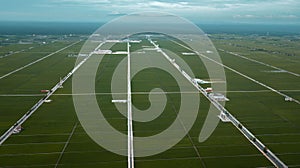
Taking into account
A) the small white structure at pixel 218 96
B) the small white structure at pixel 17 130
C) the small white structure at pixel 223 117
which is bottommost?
the small white structure at pixel 17 130

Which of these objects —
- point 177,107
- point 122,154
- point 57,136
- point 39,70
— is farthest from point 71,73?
point 122,154

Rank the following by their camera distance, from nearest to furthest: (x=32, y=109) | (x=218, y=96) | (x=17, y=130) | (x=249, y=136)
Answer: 1. (x=249, y=136)
2. (x=17, y=130)
3. (x=32, y=109)
4. (x=218, y=96)

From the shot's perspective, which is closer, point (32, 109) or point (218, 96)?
point (32, 109)

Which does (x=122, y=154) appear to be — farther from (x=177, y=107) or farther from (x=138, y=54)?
(x=138, y=54)

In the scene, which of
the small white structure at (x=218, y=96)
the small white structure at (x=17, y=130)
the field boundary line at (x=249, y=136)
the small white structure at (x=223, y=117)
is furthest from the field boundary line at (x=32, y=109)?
the small white structure at (x=218, y=96)

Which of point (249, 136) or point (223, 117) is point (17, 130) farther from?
point (249, 136)

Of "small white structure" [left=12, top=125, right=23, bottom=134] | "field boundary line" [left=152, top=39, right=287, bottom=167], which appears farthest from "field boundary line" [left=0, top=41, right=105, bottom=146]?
"field boundary line" [left=152, top=39, right=287, bottom=167]

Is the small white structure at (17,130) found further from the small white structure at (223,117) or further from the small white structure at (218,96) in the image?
the small white structure at (218,96)

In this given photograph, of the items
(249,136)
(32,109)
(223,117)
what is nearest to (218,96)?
(223,117)

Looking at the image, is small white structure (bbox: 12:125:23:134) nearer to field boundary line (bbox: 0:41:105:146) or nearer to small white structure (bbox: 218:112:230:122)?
field boundary line (bbox: 0:41:105:146)

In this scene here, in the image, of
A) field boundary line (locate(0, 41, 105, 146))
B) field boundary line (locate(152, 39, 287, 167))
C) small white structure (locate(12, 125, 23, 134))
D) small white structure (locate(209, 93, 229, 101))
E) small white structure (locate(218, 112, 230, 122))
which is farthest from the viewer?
small white structure (locate(209, 93, 229, 101))

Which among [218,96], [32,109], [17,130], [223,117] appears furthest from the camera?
[218,96]
